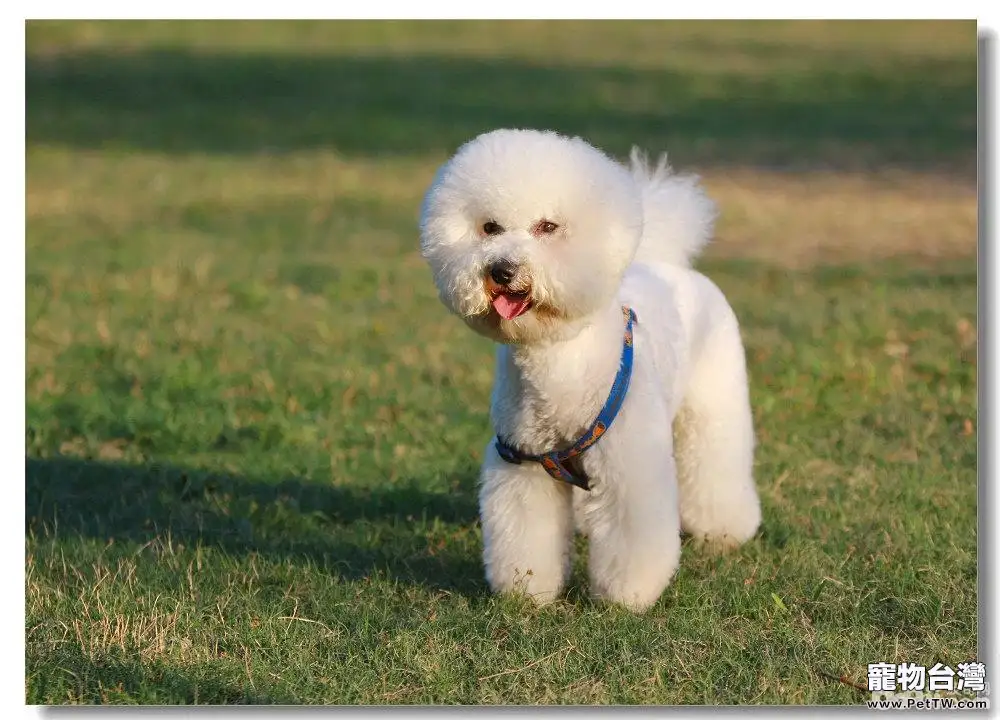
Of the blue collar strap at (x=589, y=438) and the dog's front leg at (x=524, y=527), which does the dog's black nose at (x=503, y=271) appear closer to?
the blue collar strap at (x=589, y=438)

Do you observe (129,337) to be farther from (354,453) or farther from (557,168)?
(557,168)

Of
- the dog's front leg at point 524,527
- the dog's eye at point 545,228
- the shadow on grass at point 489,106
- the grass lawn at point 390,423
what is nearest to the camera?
the dog's eye at point 545,228

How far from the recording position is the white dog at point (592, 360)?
4230 mm

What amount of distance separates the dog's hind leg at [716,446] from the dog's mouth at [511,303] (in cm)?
140

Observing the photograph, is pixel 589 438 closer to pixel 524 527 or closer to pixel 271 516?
pixel 524 527

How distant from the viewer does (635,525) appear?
15.3 ft

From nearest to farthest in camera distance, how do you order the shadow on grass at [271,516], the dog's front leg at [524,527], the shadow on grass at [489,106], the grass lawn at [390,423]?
1. the grass lawn at [390,423]
2. the dog's front leg at [524,527]
3. the shadow on grass at [271,516]
4. the shadow on grass at [489,106]

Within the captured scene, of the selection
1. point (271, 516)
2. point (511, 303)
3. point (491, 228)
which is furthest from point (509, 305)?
point (271, 516)

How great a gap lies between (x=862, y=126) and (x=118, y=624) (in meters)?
14.8

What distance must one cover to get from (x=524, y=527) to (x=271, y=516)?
161cm

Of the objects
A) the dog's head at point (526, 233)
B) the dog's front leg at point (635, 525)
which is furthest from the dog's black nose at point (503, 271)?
the dog's front leg at point (635, 525)

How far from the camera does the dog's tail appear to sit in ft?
18.1

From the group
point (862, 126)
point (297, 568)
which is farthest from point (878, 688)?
point (862, 126)

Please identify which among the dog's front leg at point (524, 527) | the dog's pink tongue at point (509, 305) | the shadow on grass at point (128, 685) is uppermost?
the dog's pink tongue at point (509, 305)
